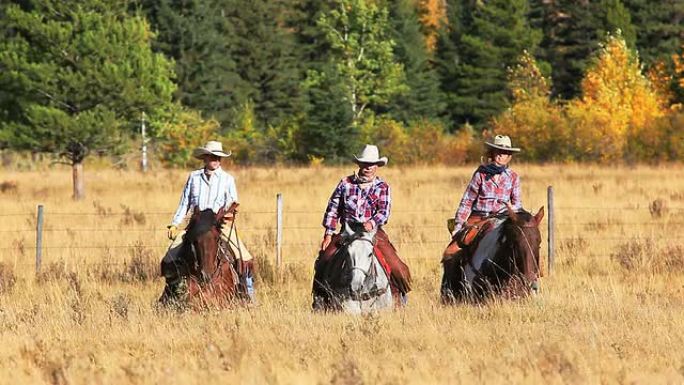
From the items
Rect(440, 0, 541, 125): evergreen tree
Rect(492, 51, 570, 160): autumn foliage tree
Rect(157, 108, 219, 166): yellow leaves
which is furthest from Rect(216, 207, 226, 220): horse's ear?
Rect(440, 0, 541, 125): evergreen tree

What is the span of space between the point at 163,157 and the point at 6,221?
1190 inches

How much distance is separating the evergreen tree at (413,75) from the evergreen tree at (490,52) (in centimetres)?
172

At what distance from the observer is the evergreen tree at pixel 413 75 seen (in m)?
68.8

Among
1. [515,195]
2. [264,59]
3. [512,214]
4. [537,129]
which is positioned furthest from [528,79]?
[512,214]

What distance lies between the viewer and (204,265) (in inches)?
476

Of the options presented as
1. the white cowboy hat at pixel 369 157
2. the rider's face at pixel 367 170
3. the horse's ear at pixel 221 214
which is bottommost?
the horse's ear at pixel 221 214

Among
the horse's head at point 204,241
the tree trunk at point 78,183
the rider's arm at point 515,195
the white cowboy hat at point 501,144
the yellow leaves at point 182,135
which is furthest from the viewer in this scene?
the yellow leaves at point 182,135

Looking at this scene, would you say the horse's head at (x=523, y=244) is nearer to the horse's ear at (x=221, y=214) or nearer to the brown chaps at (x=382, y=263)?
the brown chaps at (x=382, y=263)

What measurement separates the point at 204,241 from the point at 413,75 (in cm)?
5874

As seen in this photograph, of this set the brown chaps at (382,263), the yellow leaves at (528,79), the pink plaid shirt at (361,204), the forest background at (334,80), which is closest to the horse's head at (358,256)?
the brown chaps at (382,263)

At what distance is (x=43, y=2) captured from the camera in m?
34.4

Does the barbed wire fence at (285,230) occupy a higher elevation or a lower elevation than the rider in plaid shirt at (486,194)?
lower

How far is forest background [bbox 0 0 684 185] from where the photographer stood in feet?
114

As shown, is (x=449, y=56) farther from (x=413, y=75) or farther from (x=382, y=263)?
(x=382, y=263)
